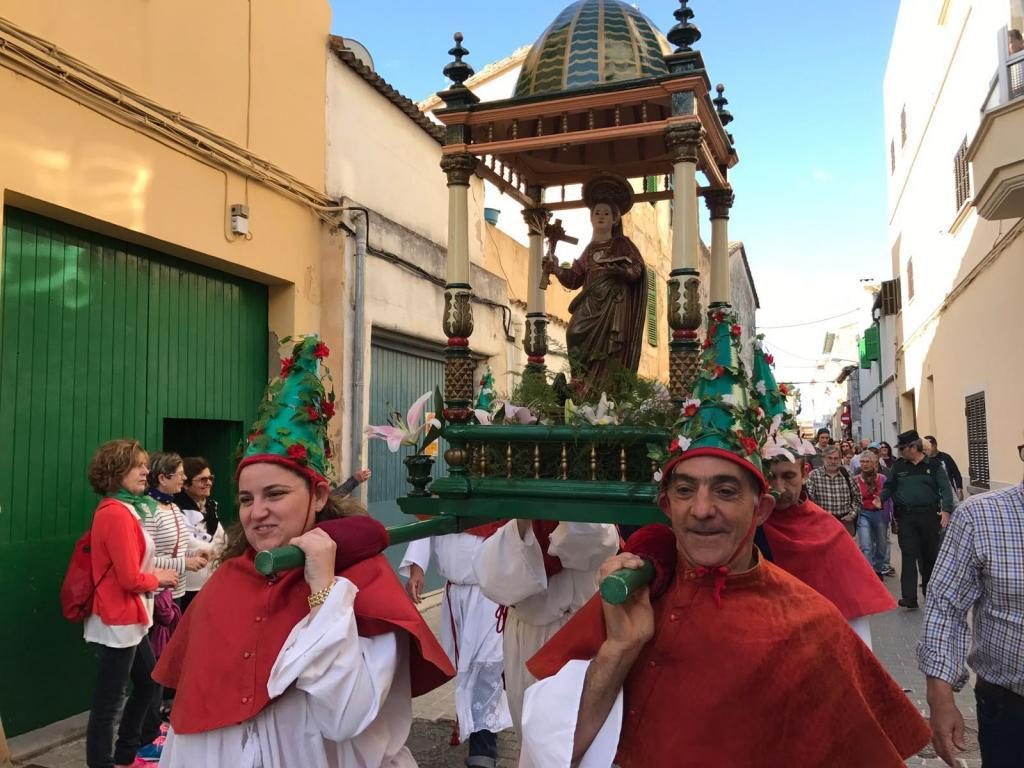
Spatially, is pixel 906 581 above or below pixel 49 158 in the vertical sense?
below

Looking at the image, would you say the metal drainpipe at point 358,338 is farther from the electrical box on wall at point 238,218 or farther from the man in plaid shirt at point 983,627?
the man in plaid shirt at point 983,627

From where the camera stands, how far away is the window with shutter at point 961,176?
11.4m

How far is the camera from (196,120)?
6.23m

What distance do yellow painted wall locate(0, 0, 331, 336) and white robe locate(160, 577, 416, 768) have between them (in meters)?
3.92

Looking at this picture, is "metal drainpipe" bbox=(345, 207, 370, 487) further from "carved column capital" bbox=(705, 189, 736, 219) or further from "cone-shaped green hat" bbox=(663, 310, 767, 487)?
"cone-shaped green hat" bbox=(663, 310, 767, 487)

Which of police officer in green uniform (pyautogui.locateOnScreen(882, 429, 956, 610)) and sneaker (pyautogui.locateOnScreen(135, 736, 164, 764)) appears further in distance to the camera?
police officer in green uniform (pyautogui.locateOnScreen(882, 429, 956, 610))

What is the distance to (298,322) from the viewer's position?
7430mm

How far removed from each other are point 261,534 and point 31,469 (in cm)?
364

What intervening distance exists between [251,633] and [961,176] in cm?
1259

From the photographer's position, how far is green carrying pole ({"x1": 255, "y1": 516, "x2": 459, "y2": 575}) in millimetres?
2003

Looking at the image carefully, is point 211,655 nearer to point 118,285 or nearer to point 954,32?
point 118,285

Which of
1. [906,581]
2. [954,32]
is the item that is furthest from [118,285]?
[954,32]

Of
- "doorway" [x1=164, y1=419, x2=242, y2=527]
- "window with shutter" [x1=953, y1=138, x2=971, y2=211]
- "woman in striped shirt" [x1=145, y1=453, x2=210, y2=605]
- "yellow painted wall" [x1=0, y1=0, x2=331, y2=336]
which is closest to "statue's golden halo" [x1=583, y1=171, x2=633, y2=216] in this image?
"woman in striped shirt" [x1=145, y1=453, x2=210, y2=605]

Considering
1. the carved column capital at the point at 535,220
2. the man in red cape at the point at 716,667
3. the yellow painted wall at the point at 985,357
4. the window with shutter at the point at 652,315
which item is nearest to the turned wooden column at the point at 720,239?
the carved column capital at the point at 535,220
